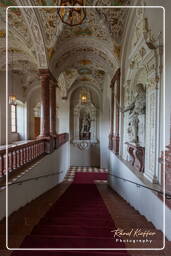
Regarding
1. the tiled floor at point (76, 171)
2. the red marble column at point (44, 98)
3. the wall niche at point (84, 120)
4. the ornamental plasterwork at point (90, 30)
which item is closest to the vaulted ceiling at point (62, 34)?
the ornamental plasterwork at point (90, 30)

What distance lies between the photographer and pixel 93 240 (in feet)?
6.13

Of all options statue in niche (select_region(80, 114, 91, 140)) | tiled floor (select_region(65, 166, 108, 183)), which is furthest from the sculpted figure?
tiled floor (select_region(65, 166, 108, 183))

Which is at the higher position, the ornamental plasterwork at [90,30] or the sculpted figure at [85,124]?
the ornamental plasterwork at [90,30]

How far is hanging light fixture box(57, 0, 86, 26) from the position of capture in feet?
13.9

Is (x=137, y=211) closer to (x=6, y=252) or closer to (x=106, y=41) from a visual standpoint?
(x=6, y=252)

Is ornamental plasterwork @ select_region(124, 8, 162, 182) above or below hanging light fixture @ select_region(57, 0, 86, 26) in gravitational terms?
below

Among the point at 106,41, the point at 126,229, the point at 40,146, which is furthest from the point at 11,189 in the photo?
the point at 106,41

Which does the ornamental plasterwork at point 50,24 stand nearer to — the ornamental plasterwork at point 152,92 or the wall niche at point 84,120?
the ornamental plasterwork at point 152,92

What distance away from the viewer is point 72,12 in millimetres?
4629

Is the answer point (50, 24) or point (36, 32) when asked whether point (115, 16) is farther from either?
point (36, 32)

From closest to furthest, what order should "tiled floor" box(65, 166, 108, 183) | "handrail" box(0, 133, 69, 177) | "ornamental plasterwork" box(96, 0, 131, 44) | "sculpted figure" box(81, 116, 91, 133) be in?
1. "handrail" box(0, 133, 69, 177)
2. "ornamental plasterwork" box(96, 0, 131, 44)
3. "tiled floor" box(65, 166, 108, 183)
4. "sculpted figure" box(81, 116, 91, 133)

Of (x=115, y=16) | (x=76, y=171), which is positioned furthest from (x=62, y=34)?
(x=76, y=171)

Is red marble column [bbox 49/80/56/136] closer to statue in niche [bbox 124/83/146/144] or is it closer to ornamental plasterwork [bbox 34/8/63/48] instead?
ornamental plasterwork [bbox 34/8/63/48]

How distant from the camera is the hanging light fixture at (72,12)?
13.9 feet
